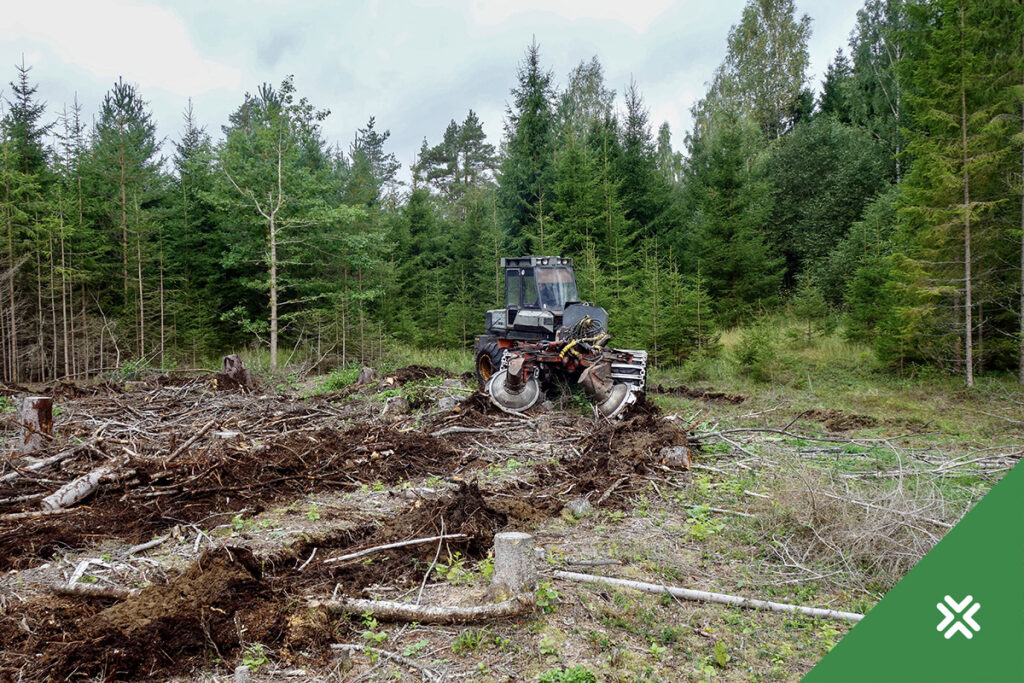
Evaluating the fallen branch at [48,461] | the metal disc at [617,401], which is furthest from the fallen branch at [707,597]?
the fallen branch at [48,461]

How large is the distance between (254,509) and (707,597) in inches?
163

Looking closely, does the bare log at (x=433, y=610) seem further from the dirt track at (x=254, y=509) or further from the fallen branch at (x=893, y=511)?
the fallen branch at (x=893, y=511)

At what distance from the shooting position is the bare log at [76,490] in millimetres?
5828

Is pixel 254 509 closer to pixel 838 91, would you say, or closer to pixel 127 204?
pixel 127 204

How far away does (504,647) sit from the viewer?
3.58 meters

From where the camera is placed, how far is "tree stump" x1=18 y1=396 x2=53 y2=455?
25.9ft

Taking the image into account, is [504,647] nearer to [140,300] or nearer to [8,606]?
[8,606]

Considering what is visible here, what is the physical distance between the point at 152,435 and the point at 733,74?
3394 centimetres

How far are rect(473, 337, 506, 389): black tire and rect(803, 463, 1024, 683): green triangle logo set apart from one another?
29.4 ft

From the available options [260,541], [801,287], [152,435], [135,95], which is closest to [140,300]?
[135,95]

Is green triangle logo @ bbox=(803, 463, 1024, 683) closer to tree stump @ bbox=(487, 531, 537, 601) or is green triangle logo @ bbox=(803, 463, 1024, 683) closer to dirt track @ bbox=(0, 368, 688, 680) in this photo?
tree stump @ bbox=(487, 531, 537, 601)

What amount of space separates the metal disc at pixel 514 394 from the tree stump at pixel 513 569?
6190 mm

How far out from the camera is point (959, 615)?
344cm

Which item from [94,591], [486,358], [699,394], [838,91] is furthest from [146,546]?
[838,91]
